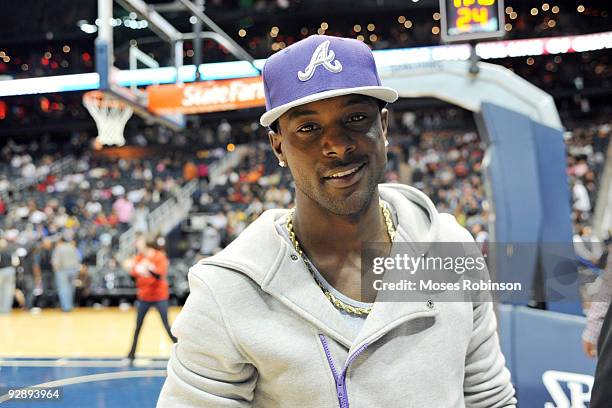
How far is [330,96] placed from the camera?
116 cm

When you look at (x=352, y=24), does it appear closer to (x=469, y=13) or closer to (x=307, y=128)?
(x=469, y=13)

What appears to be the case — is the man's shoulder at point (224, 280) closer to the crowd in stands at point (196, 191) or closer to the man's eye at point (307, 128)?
the man's eye at point (307, 128)

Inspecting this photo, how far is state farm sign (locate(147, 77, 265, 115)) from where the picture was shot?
808 cm

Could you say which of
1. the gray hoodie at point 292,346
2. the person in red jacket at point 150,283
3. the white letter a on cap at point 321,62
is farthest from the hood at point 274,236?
the person in red jacket at point 150,283

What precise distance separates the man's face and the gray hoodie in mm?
158

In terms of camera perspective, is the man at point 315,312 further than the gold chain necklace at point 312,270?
No

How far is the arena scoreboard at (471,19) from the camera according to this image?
178 inches

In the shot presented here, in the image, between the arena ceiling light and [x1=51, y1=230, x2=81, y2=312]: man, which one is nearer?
the arena ceiling light

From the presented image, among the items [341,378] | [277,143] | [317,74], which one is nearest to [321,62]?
[317,74]

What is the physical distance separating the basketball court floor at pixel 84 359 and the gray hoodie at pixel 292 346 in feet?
14.3

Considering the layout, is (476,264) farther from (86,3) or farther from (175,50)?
(175,50)

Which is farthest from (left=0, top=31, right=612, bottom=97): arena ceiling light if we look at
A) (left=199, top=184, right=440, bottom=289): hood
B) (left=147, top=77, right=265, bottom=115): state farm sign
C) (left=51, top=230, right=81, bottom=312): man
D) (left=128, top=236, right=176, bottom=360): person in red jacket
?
(left=51, top=230, right=81, bottom=312): man

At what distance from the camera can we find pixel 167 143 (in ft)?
71.4

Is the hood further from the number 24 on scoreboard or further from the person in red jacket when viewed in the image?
the person in red jacket
